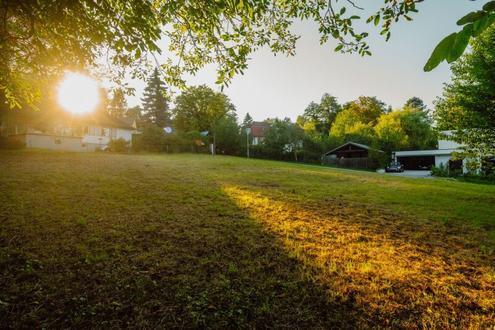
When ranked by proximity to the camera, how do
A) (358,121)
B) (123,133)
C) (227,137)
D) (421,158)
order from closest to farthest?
(123,133) < (421,158) < (227,137) < (358,121)

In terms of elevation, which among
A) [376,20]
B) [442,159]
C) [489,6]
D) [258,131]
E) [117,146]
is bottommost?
[442,159]

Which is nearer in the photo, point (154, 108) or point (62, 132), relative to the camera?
point (62, 132)

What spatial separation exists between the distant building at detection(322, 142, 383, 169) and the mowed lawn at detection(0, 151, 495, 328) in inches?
1274

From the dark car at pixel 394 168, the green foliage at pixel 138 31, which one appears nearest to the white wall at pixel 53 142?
the green foliage at pixel 138 31

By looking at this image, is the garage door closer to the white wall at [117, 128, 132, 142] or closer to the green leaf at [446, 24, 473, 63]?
the green leaf at [446, 24, 473, 63]

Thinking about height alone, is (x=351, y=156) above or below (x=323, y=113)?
below

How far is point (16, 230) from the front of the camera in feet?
13.9

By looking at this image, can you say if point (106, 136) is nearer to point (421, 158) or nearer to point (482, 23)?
point (482, 23)

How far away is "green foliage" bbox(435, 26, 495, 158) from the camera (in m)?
8.57

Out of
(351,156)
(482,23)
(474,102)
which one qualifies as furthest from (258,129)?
(482,23)

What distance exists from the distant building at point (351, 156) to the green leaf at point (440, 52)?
130ft

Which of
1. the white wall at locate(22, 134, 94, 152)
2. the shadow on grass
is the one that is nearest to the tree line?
the white wall at locate(22, 134, 94, 152)

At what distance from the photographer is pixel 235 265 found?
3393mm

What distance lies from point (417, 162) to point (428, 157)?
66.1 inches
